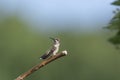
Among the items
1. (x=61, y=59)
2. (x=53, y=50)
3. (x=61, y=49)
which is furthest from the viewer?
(x=61, y=59)

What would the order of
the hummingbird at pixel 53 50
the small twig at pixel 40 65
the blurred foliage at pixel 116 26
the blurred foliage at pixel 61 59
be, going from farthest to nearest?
the blurred foliage at pixel 61 59, the blurred foliage at pixel 116 26, the hummingbird at pixel 53 50, the small twig at pixel 40 65

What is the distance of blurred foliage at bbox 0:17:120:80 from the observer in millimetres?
34872

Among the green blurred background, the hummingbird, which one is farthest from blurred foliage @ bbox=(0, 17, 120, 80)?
the hummingbird

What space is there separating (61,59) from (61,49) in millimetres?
5310

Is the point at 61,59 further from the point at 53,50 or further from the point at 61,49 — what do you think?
the point at 53,50

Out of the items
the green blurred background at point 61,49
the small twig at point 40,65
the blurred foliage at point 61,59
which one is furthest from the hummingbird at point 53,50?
the green blurred background at point 61,49

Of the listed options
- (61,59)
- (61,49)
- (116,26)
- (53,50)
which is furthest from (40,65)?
(61,59)

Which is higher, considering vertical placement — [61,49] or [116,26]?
[61,49]

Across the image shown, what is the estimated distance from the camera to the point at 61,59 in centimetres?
3919

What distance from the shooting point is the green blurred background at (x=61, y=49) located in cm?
3494

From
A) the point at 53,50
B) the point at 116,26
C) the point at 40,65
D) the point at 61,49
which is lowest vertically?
the point at 40,65

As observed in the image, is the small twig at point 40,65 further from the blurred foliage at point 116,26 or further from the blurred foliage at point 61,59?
the blurred foliage at point 61,59

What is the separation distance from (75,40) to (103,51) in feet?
6.16

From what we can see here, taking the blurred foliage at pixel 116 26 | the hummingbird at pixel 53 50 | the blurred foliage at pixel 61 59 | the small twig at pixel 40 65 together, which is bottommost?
the small twig at pixel 40 65
